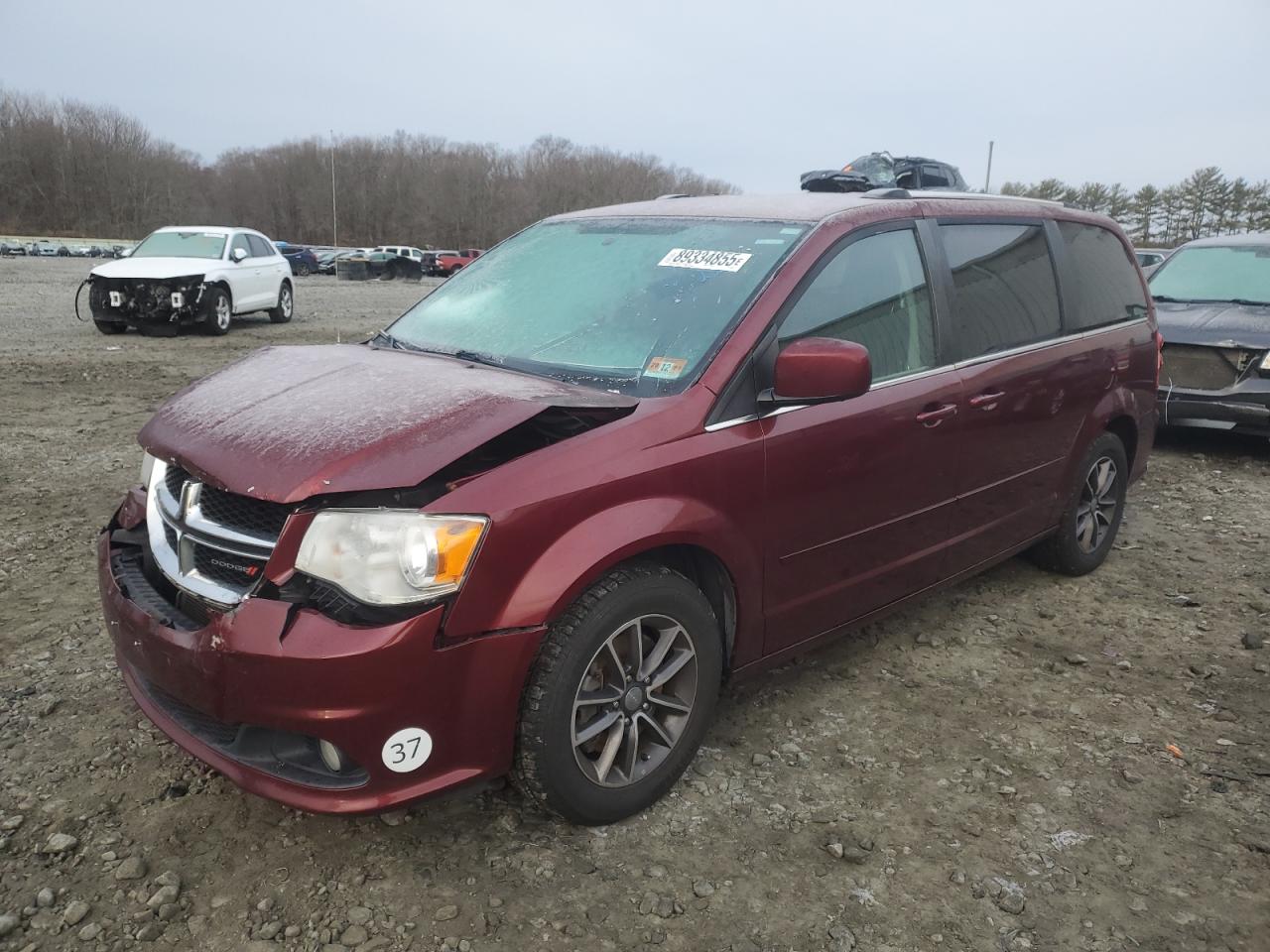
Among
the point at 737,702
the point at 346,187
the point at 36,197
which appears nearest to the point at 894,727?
the point at 737,702

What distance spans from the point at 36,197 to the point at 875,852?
10914 centimetres

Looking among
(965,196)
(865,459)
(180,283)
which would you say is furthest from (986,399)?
(180,283)

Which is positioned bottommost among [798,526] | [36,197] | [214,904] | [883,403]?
[214,904]

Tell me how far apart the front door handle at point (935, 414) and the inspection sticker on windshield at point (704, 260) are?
839mm

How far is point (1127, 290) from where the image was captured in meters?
4.79

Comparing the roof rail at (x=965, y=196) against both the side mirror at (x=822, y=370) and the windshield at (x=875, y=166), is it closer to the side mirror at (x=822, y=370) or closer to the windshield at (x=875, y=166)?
the side mirror at (x=822, y=370)

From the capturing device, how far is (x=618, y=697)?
2.57 meters

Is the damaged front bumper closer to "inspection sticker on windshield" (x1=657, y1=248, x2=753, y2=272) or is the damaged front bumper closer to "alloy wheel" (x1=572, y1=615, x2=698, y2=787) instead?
"inspection sticker on windshield" (x1=657, y1=248, x2=753, y2=272)

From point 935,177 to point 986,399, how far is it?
24.8 ft

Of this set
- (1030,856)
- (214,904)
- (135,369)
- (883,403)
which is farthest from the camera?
(135,369)

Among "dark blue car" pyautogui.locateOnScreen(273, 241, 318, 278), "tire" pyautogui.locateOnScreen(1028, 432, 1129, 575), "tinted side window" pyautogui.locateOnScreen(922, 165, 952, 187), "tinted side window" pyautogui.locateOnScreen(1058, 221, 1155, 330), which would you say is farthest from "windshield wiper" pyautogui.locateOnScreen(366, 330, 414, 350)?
"dark blue car" pyautogui.locateOnScreen(273, 241, 318, 278)

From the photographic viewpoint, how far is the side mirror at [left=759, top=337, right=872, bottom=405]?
271 centimetres

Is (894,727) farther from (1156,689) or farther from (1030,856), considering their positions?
(1156,689)

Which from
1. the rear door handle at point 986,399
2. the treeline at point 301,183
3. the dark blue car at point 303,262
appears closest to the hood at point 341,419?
the rear door handle at point 986,399
